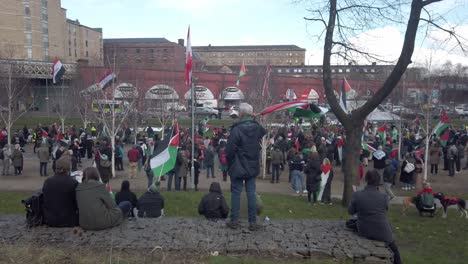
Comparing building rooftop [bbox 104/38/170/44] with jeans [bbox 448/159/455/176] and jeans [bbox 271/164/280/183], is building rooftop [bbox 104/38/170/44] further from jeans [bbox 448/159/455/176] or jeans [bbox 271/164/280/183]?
jeans [bbox 448/159/455/176]

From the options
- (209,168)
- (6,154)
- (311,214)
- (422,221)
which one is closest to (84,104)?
(6,154)

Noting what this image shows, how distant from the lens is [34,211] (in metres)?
6.80

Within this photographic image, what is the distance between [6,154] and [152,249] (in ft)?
48.9

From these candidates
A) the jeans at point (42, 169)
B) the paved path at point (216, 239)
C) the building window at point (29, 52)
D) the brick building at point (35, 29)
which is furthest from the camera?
the building window at point (29, 52)

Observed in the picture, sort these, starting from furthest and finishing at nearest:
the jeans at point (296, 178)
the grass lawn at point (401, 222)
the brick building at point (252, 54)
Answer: the brick building at point (252, 54)
the jeans at point (296, 178)
the grass lawn at point (401, 222)

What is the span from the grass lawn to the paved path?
0.87 ft

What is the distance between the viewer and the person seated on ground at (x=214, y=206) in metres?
7.79

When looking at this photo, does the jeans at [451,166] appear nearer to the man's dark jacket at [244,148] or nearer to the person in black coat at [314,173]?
the person in black coat at [314,173]

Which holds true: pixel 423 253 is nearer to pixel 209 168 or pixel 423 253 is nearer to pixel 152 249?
pixel 152 249

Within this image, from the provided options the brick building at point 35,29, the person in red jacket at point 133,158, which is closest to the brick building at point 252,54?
the brick building at point 35,29

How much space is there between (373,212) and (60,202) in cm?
470

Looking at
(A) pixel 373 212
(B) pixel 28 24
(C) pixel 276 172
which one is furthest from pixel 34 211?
(B) pixel 28 24

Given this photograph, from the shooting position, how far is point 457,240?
9070 millimetres

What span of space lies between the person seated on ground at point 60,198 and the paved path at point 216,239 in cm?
17
